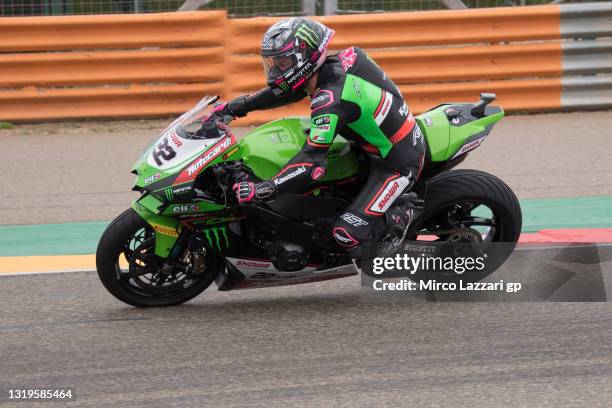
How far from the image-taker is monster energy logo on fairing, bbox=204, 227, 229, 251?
18.4ft

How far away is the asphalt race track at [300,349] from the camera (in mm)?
4527

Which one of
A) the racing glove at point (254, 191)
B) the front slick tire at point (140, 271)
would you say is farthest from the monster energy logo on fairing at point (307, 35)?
the front slick tire at point (140, 271)

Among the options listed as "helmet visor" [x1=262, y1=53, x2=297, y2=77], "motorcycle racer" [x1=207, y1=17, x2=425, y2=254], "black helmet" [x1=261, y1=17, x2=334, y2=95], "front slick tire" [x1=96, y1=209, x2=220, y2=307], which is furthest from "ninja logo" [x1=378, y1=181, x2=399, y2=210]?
"front slick tire" [x1=96, y1=209, x2=220, y2=307]

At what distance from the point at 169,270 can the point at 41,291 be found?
3.38 feet

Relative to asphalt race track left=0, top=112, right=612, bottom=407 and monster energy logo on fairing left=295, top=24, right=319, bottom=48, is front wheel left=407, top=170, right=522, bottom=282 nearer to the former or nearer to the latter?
asphalt race track left=0, top=112, right=612, bottom=407

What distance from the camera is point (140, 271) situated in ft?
18.6

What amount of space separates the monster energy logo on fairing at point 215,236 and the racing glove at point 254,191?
1.19 feet

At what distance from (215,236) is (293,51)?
1092 mm

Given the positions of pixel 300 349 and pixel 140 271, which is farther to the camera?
pixel 140 271

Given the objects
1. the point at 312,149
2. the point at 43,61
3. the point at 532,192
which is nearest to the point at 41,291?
the point at 312,149

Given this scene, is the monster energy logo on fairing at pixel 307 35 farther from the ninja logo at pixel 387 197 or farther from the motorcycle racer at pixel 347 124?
the ninja logo at pixel 387 197

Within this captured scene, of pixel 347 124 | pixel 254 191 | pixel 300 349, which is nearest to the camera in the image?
A: pixel 300 349

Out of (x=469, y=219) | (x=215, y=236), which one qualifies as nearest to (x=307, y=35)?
(x=215, y=236)

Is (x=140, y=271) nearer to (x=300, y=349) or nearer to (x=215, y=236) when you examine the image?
(x=215, y=236)
